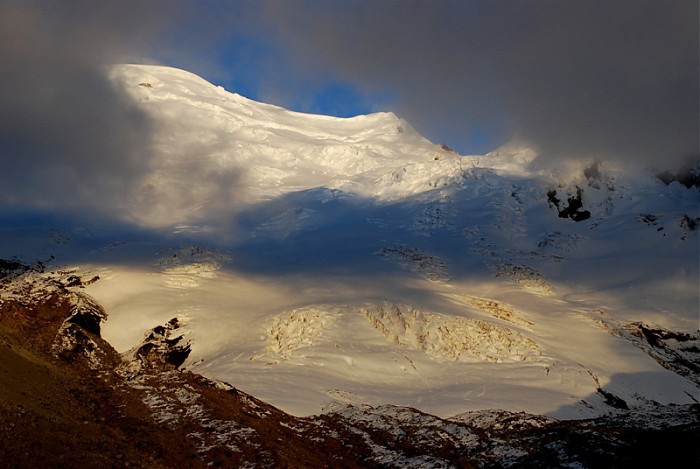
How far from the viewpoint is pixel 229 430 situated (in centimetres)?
2391

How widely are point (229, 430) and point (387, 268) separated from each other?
40.0 m

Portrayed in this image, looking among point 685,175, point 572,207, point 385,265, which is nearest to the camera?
point 385,265

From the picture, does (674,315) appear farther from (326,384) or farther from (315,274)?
(326,384)

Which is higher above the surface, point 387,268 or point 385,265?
point 385,265

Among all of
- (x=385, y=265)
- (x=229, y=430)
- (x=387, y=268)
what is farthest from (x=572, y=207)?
(x=229, y=430)

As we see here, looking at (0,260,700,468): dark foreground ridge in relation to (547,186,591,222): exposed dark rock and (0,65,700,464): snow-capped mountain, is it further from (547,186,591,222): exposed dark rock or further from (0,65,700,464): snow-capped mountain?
(547,186,591,222): exposed dark rock

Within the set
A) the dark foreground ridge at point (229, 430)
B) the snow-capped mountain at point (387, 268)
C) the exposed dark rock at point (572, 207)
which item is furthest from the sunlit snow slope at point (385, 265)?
the dark foreground ridge at point (229, 430)

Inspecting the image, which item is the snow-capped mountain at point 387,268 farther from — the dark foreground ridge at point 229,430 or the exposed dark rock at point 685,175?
the dark foreground ridge at point 229,430

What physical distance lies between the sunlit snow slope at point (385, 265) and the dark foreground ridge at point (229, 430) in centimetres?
346

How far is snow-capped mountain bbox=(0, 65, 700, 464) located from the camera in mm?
39219

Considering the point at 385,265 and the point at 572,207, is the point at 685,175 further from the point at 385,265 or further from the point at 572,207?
the point at 385,265

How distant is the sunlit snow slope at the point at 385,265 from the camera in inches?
1554

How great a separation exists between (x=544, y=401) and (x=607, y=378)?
8.92 m

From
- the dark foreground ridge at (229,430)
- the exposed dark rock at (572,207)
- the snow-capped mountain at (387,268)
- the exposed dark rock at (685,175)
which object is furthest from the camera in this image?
the exposed dark rock at (685,175)
